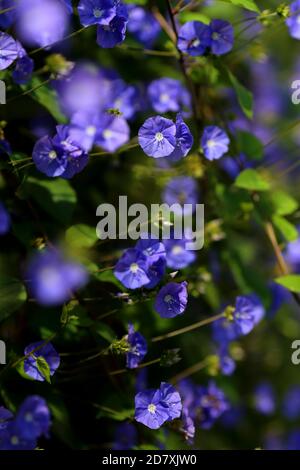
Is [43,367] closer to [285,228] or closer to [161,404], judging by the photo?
[161,404]

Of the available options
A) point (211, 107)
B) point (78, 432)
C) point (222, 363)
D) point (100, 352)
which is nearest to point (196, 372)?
point (222, 363)

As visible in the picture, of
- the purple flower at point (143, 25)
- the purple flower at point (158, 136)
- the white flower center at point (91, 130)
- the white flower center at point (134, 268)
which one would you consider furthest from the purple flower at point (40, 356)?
the purple flower at point (143, 25)

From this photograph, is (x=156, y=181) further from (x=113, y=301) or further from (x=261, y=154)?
(x=113, y=301)

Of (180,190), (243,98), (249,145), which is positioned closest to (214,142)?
(243,98)

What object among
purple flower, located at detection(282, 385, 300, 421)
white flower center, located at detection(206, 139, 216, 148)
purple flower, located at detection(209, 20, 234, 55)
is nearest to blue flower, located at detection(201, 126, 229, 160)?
white flower center, located at detection(206, 139, 216, 148)

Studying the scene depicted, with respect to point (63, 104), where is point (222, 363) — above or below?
below

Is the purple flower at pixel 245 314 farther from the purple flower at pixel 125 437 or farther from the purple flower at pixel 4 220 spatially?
the purple flower at pixel 4 220

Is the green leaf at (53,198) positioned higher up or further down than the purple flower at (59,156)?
further down
